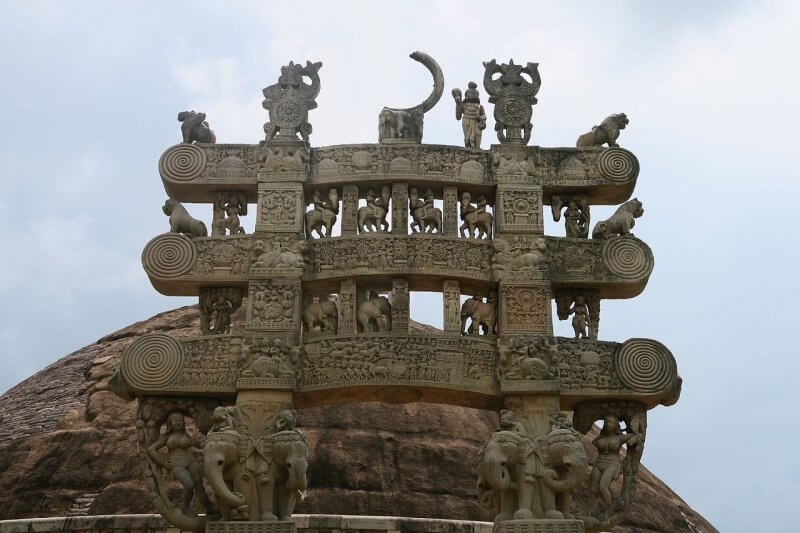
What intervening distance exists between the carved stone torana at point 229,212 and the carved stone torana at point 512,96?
3206 millimetres

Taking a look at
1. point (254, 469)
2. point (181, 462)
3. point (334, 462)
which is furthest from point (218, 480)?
point (334, 462)

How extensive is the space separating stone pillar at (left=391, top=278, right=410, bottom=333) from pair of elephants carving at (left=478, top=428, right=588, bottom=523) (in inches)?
65.0

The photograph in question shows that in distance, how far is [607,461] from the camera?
10695 millimetres

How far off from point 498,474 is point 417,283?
2.41 m

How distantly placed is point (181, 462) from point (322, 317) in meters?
2.21

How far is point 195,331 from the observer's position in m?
19.6

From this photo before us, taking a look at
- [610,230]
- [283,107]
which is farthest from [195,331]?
[610,230]

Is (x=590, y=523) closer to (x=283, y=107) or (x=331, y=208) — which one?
(x=331, y=208)

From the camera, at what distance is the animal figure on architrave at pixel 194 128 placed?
1205 cm

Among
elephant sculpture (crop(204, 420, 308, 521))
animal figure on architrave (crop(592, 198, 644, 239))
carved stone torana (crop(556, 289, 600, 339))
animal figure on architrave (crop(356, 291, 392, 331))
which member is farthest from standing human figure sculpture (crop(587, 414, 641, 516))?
elephant sculpture (crop(204, 420, 308, 521))

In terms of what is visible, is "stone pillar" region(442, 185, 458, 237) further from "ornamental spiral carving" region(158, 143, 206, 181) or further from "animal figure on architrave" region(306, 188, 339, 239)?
"ornamental spiral carving" region(158, 143, 206, 181)

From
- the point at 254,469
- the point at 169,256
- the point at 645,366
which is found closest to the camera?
the point at 254,469

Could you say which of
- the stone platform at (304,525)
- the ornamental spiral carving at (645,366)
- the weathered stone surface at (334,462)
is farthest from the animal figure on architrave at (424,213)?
the weathered stone surface at (334,462)

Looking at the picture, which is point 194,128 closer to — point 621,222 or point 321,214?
point 321,214
